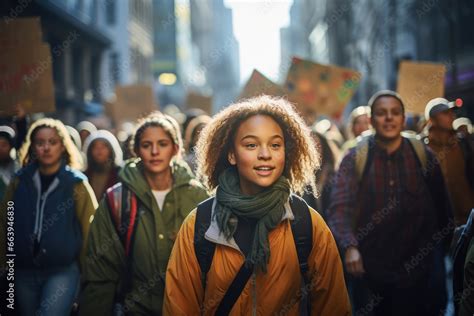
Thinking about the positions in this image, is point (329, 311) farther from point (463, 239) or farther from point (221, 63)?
point (221, 63)

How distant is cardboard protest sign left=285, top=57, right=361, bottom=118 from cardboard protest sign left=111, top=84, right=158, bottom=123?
177 inches

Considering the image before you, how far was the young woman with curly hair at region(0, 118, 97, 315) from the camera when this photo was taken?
14.6 ft

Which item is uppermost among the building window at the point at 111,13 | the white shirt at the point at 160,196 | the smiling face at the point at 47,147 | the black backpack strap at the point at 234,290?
the building window at the point at 111,13

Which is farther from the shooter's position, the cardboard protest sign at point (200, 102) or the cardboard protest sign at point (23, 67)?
the cardboard protest sign at point (200, 102)

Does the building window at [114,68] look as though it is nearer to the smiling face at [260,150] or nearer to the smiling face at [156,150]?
the smiling face at [156,150]

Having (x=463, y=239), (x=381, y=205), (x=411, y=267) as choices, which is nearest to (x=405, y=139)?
(x=381, y=205)

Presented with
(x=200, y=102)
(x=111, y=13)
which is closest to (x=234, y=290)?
(x=200, y=102)

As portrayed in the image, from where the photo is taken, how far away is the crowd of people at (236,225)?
9.65 feet

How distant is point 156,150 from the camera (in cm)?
447

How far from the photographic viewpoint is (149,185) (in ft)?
14.3

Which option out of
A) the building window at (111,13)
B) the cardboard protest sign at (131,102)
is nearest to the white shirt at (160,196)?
the cardboard protest sign at (131,102)

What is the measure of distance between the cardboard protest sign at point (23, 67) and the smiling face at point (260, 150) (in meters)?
3.70

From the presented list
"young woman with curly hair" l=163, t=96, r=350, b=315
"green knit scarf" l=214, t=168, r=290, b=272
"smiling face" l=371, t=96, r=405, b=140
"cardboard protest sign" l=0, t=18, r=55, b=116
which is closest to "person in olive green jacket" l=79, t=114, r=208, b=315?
"young woman with curly hair" l=163, t=96, r=350, b=315

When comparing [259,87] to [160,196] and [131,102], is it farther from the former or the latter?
[131,102]
